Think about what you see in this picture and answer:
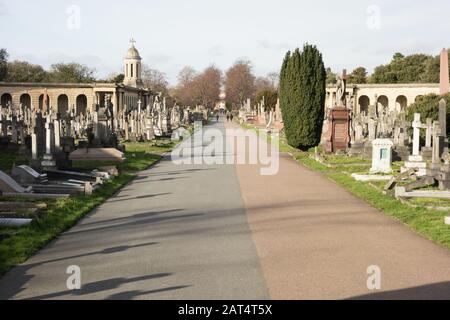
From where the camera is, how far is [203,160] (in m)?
23.6

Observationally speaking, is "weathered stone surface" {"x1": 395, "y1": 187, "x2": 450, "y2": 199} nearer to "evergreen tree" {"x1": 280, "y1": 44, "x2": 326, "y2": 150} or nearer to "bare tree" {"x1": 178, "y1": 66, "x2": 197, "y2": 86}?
"evergreen tree" {"x1": 280, "y1": 44, "x2": 326, "y2": 150}

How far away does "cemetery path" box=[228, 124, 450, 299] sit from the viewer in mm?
6414

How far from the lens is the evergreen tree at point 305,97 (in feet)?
86.6

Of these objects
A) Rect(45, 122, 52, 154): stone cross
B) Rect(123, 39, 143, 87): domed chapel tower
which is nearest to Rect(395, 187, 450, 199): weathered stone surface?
Rect(45, 122, 52, 154): stone cross

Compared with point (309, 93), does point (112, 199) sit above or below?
below

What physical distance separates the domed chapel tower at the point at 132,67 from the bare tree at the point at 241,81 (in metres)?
29.6

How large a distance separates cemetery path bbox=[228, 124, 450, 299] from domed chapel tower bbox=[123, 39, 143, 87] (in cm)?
8392

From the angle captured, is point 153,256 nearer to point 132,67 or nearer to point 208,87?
point 132,67

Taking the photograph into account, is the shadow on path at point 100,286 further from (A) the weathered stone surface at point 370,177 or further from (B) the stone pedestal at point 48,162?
(B) the stone pedestal at point 48,162

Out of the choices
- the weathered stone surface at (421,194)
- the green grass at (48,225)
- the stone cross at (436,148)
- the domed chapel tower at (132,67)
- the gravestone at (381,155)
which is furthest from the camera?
the domed chapel tower at (132,67)

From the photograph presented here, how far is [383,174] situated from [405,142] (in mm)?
7443

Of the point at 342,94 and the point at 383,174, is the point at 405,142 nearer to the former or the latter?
the point at 342,94

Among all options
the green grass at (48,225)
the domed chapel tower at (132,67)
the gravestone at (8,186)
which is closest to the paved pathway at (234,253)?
the green grass at (48,225)
